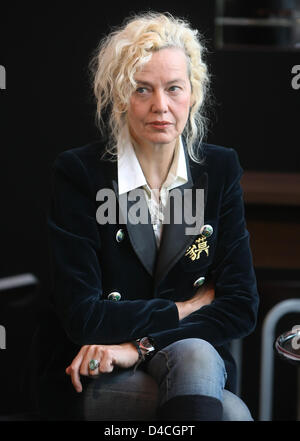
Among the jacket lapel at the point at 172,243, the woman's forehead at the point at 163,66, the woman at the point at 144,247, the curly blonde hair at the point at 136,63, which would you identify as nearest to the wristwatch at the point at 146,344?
the woman at the point at 144,247

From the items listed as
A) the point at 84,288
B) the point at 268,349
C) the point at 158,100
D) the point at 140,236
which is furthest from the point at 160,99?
the point at 268,349

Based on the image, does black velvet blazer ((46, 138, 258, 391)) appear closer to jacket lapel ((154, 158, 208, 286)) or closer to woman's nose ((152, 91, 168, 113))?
jacket lapel ((154, 158, 208, 286))

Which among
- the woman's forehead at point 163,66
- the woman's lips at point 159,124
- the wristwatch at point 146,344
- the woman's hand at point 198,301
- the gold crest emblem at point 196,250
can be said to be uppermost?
the woman's forehead at point 163,66

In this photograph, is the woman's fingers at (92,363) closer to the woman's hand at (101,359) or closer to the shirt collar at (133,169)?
the woman's hand at (101,359)

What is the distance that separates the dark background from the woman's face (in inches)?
4.3

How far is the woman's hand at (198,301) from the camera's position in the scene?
125 cm

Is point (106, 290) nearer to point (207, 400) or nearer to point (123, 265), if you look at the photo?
point (123, 265)

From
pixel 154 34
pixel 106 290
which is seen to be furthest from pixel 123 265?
pixel 154 34

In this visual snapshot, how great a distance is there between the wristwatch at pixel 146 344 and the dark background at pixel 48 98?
255 millimetres

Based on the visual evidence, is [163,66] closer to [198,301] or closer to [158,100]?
[158,100]

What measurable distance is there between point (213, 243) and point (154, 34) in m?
0.41

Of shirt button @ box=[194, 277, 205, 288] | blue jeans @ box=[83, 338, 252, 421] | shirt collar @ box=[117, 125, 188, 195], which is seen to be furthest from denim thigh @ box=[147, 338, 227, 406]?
shirt collar @ box=[117, 125, 188, 195]

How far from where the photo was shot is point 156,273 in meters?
1.24

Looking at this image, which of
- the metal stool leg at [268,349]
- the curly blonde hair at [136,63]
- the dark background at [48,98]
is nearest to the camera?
the curly blonde hair at [136,63]
